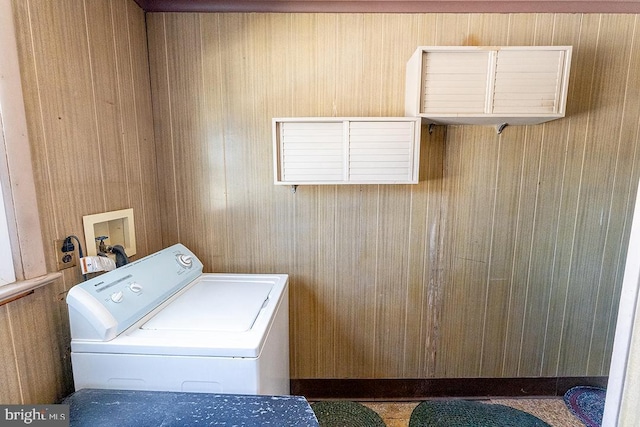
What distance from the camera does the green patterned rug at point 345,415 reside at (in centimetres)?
165

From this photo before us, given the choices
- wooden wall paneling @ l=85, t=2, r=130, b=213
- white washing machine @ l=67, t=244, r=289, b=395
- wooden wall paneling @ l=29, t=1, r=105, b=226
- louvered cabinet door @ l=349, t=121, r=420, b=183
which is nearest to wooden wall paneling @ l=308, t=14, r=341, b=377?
louvered cabinet door @ l=349, t=121, r=420, b=183

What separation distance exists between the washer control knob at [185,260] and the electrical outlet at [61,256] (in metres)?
0.44

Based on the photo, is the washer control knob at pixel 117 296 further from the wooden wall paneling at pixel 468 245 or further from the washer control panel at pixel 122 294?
the wooden wall paneling at pixel 468 245

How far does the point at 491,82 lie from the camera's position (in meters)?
1.37

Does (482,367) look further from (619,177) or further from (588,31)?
(588,31)

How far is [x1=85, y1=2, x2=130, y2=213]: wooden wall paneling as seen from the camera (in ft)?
4.00

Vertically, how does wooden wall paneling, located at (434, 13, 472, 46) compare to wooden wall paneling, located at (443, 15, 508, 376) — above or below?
above

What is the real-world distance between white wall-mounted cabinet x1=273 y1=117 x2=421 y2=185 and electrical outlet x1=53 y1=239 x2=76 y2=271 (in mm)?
932

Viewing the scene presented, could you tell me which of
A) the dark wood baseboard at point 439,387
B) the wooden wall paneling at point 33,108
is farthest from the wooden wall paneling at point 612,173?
the wooden wall paneling at point 33,108

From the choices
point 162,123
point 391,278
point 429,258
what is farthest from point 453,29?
point 162,123

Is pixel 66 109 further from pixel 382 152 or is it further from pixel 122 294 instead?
pixel 382 152

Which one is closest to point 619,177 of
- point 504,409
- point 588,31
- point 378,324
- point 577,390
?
point 588,31

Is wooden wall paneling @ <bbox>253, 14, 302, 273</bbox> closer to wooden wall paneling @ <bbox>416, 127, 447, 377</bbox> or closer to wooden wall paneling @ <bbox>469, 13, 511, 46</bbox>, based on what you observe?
wooden wall paneling @ <bbox>416, 127, 447, 377</bbox>

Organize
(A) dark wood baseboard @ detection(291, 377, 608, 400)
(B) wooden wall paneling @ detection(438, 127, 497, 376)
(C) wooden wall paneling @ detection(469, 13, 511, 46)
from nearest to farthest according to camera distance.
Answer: (C) wooden wall paneling @ detection(469, 13, 511, 46) → (B) wooden wall paneling @ detection(438, 127, 497, 376) → (A) dark wood baseboard @ detection(291, 377, 608, 400)
